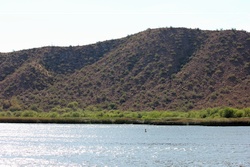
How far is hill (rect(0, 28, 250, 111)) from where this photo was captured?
155125mm

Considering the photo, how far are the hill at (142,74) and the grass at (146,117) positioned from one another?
41.7ft

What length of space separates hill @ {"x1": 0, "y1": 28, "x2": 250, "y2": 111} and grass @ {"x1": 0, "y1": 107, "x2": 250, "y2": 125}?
12715 millimetres

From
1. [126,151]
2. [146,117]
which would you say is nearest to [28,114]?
[146,117]

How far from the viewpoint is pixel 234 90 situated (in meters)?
151

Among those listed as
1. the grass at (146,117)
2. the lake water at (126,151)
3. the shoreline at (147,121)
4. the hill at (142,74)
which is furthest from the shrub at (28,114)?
the lake water at (126,151)

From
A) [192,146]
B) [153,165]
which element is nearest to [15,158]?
[153,165]

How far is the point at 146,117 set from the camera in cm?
13538

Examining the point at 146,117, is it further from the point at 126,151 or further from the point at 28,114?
the point at 126,151

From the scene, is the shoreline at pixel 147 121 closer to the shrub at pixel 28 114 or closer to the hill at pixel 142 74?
the shrub at pixel 28 114

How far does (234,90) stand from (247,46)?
1041 inches

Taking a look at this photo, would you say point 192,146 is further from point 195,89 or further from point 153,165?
point 195,89

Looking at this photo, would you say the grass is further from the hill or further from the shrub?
the hill

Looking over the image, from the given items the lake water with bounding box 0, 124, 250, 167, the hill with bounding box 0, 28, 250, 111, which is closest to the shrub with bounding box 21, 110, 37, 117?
the hill with bounding box 0, 28, 250, 111

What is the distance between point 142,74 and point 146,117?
3671 cm
